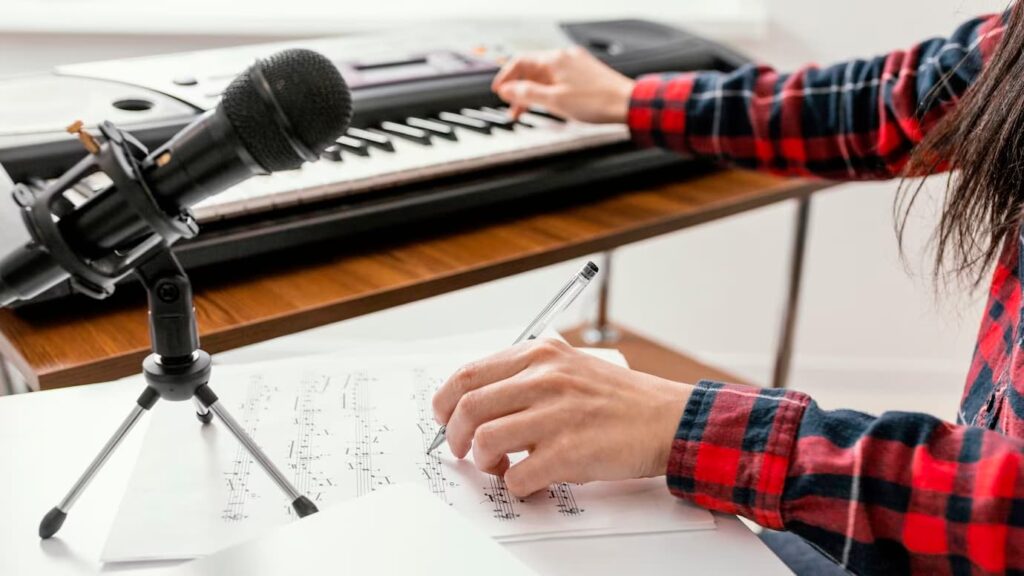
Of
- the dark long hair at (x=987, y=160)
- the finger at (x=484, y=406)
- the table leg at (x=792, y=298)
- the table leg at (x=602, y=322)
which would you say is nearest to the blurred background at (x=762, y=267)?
the table leg at (x=602, y=322)

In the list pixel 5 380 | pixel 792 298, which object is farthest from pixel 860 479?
pixel 792 298

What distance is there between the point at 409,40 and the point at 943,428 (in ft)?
2.89

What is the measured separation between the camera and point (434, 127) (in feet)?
3.47

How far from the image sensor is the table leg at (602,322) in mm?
1987

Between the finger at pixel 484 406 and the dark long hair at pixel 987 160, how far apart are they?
37 cm

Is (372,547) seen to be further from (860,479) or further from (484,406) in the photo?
(860,479)

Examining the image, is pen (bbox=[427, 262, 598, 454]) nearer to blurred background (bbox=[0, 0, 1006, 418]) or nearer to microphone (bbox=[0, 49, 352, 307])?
microphone (bbox=[0, 49, 352, 307])

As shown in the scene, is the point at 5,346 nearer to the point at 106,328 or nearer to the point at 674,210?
the point at 106,328

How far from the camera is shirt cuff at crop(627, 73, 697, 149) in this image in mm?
1113

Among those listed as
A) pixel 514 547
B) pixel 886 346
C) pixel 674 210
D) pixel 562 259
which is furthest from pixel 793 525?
pixel 886 346

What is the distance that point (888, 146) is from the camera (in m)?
1.04

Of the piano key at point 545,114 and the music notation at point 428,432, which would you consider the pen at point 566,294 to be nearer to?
the music notation at point 428,432

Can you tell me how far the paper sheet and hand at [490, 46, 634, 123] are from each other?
0.67 meters

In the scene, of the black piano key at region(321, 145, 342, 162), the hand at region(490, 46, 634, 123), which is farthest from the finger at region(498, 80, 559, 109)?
the black piano key at region(321, 145, 342, 162)
